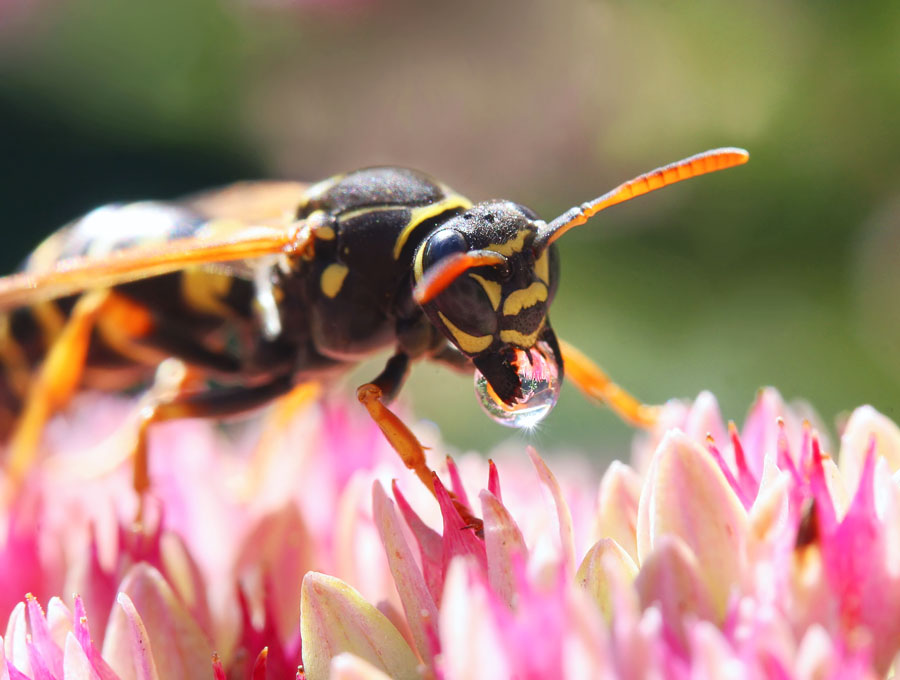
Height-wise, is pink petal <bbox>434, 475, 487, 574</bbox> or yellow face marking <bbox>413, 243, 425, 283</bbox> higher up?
yellow face marking <bbox>413, 243, 425, 283</bbox>

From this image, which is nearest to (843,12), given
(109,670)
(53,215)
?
(109,670)

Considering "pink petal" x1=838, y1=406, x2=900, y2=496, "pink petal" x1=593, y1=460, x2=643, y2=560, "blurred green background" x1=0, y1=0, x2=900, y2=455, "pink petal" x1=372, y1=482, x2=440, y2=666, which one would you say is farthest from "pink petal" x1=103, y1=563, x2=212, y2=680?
"blurred green background" x1=0, y1=0, x2=900, y2=455

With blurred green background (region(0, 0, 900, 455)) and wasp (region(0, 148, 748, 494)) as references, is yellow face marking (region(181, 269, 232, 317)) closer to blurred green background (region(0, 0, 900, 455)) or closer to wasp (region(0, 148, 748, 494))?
wasp (region(0, 148, 748, 494))

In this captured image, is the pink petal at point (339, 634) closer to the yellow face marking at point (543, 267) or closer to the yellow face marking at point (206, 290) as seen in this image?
the yellow face marking at point (543, 267)

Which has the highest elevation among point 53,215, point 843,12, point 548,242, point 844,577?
point 843,12

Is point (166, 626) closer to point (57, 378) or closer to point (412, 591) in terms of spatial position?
point (412, 591)

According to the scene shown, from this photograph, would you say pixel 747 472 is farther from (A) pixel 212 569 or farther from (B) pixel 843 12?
(B) pixel 843 12

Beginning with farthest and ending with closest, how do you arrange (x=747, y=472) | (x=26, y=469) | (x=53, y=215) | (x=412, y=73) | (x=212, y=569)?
(x=53, y=215) < (x=412, y=73) < (x=26, y=469) < (x=212, y=569) < (x=747, y=472)
